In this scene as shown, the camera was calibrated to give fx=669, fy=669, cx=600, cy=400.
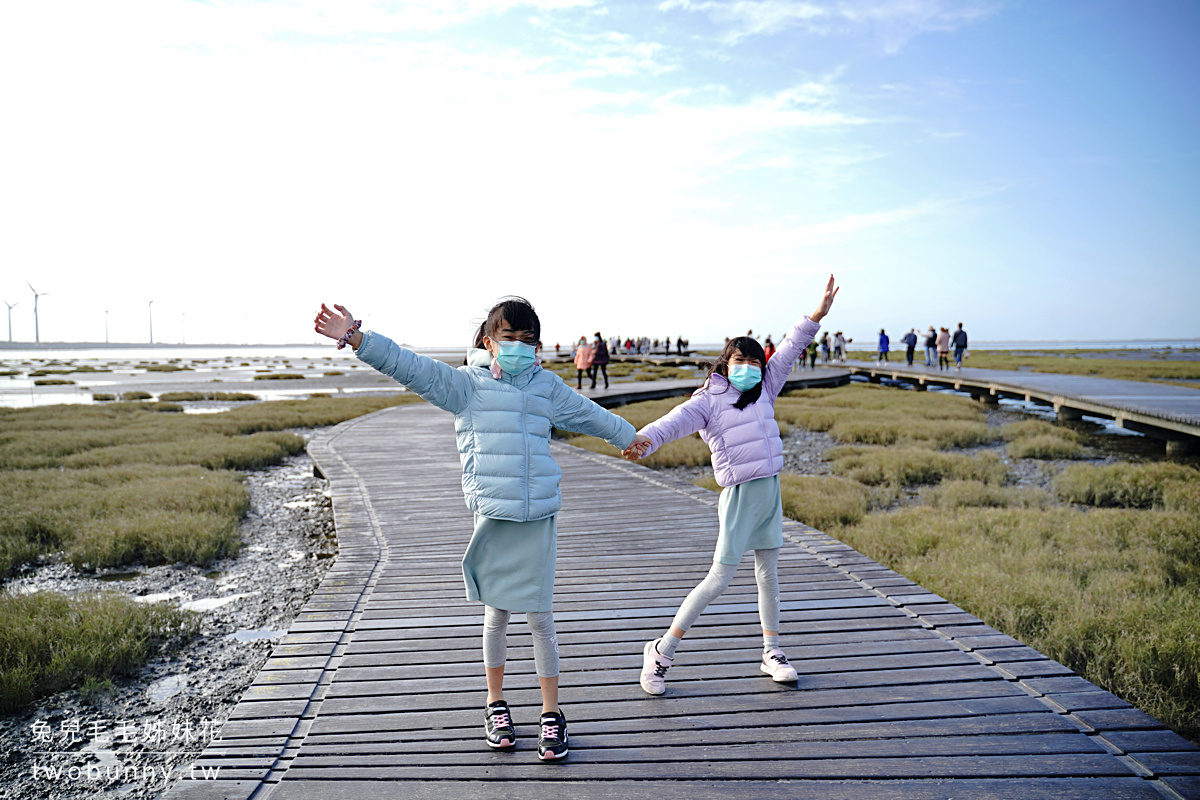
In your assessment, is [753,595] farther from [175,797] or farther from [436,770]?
[175,797]

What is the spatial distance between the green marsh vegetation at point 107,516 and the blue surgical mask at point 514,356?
420 cm

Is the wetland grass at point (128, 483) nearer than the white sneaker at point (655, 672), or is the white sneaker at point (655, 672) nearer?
the white sneaker at point (655, 672)

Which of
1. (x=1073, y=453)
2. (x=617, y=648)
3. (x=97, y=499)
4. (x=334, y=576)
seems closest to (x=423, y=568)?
(x=334, y=576)

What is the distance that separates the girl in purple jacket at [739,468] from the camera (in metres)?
3.23

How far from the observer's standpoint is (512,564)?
8.97ft

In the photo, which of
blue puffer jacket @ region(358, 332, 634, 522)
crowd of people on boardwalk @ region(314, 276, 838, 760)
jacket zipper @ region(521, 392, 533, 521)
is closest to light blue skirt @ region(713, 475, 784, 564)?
crowd of people on boardwalk @ region(314, 276, 838, 760)

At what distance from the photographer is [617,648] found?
384 centimetres

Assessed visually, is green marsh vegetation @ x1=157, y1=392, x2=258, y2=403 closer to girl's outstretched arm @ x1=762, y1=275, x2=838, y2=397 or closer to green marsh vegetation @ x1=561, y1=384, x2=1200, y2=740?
green marsh vegetation @ x1=561, y1=384, x2=1200, y2=740

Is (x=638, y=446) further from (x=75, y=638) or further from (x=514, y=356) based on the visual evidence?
(x=75, y=638)

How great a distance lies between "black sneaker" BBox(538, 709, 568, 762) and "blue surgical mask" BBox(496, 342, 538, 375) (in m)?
1.45

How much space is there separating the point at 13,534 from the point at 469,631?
728 centimetres

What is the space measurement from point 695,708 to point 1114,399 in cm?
1710

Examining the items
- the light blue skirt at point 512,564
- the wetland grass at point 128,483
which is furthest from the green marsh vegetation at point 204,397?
the light blue skirt at point 512,564

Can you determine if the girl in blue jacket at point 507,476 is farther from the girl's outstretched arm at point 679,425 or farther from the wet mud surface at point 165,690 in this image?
the wet mud surface at point 165,690
